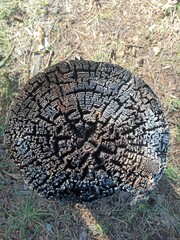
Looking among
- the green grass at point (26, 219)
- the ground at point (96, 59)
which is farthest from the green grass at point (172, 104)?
the green grass at point (26, 219)

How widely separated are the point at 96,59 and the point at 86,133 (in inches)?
58.0

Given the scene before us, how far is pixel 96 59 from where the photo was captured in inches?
131

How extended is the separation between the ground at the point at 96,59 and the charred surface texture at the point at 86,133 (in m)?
1.04

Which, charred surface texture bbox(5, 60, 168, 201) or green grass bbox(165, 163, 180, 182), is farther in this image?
green grass bbox(165, 163, 180, 182)

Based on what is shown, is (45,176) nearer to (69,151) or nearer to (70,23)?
(69,151)

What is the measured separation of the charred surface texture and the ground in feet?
3.43

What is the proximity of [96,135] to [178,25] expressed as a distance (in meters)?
1.79

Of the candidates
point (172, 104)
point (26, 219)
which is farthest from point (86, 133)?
point (172, 104)

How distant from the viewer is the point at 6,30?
3369 millimetres

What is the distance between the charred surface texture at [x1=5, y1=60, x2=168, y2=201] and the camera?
1931 millimetres

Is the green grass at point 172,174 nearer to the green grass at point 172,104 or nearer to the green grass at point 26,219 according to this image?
the green grass at point 172,104

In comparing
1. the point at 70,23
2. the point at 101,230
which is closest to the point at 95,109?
the point at 101,230

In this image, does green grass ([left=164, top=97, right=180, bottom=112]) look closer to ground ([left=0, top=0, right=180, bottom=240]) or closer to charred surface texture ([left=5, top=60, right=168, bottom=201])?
ground ([left=0, top=0, right=180, bottom=240])

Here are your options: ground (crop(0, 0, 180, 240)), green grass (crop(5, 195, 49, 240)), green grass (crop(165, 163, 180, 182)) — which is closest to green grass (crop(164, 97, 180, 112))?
ground (crop(0, 0, 180, 240))
